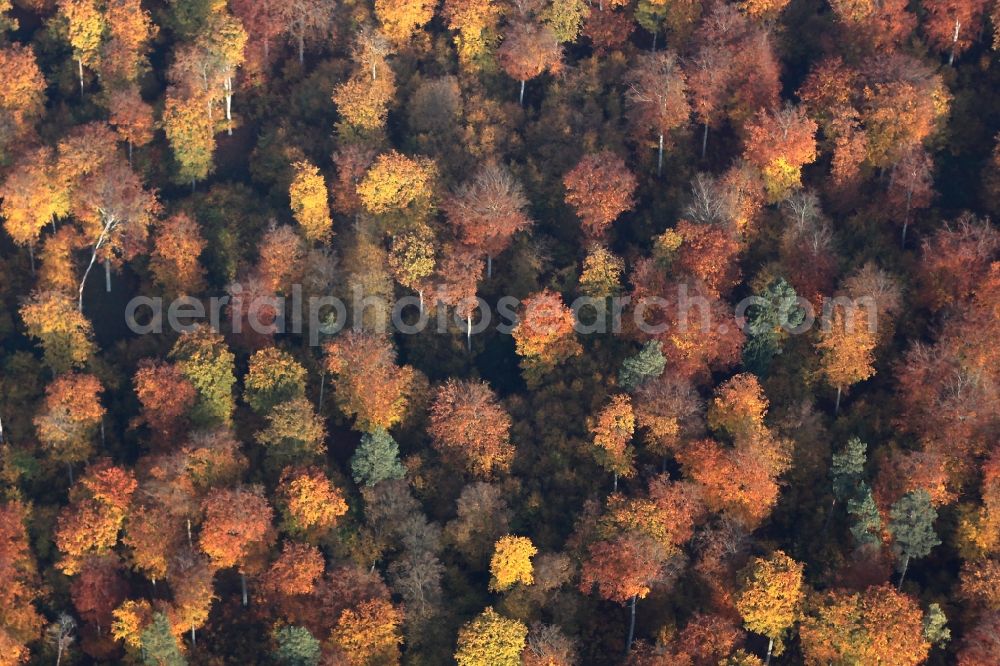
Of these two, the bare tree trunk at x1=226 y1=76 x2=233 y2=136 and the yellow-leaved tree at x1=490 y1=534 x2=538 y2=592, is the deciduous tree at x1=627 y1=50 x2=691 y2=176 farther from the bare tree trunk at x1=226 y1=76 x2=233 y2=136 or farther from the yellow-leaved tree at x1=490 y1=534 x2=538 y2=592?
the yellow-leaved tree at x1=490 y1=534 x2=538 y2=592

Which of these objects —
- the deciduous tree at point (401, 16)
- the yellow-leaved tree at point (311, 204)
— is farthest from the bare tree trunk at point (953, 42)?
the yellow-leaved tree at point (311, 204)

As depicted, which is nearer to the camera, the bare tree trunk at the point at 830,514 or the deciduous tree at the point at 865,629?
the deciduous tree at the point at 865,629

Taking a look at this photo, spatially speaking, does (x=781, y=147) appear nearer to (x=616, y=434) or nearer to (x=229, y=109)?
(x=616, y=434)

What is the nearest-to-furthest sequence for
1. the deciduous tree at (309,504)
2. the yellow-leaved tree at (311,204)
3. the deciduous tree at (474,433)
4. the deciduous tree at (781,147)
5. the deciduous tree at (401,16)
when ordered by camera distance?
the deciduous tree at (309,504) → the deciduous tree at (474,433) → the deciduous tree at (781,147) → the yellow-leaved tree at (311,204) → the deciduous tree at (401,16)

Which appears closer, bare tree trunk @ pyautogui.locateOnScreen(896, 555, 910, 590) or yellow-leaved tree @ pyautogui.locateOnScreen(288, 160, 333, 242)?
bare tree trunk @ pyautogui.locateOnScreen(896, 555, 910, 590)

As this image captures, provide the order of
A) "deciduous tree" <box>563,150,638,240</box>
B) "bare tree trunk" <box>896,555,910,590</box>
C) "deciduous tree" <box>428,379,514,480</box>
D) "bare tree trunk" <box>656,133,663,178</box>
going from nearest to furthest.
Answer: "bare tree trunk" <box>896,555,910,590</box> → "deciduous tree" <box>428,379,514,480</box> → "deciduous tree" <box>563,150,638,240</box> → "bare tree trunk" <box>656,133,663,178</box>

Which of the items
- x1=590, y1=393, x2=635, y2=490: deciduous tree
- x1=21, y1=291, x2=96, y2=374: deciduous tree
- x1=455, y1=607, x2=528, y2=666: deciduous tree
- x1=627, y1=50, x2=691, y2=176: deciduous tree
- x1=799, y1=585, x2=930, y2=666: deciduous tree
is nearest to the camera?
x1=799, y1=585, x2=930, y2=666: deciduous tree

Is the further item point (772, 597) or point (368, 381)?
point (368, 381)

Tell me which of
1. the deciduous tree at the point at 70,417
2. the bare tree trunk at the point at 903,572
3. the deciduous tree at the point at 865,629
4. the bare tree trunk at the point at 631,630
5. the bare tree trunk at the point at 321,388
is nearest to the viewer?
the deciduous tree at the point at 865,629

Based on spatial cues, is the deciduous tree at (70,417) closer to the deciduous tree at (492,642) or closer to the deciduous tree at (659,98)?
the deciduous tree at (492,642)

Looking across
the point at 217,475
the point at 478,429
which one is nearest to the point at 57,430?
the point at 217,475

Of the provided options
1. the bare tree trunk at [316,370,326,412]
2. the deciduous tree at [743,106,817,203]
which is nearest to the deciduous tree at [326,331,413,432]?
the bare tree trunk at [316,370,326,412]

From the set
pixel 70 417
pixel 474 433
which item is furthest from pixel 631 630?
pixel 70 417
